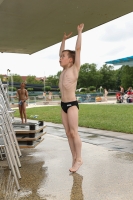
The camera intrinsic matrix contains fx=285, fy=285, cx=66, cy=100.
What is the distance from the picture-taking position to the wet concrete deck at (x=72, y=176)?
3.74 meters

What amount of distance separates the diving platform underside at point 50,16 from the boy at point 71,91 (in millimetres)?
427

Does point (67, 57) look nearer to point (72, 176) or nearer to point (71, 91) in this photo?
point (71, 91)

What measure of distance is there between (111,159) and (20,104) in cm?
732

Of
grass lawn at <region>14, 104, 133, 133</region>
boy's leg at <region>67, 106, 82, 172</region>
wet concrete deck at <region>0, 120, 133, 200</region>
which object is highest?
boy's leg at <region>67, 106, 82, 172</region>

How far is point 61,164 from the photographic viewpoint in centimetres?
541

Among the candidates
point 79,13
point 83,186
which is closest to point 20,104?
point 79,13

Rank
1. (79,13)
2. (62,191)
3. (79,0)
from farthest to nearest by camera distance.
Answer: (79,13), (79,0), (62,191)

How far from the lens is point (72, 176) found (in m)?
4.59

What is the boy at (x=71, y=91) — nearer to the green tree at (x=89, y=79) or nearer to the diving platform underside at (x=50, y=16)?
the diving platform underside at (x=50, y=16)

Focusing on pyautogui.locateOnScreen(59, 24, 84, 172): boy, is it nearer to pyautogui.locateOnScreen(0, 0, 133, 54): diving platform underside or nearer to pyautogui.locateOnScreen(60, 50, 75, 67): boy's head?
pyautogui.locateOnScreen(60, 50, 75, 67): boy's head

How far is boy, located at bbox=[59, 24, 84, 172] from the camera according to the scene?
185 inches

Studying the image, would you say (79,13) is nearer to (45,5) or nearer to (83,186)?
(45,5)

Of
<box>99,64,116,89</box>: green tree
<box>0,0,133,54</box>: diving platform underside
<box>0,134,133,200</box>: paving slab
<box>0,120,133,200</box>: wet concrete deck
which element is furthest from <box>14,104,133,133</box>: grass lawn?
<box>99,64,116,89</box>: green tree

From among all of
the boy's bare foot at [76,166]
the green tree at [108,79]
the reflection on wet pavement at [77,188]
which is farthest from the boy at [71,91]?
the green tree at [108,79]
